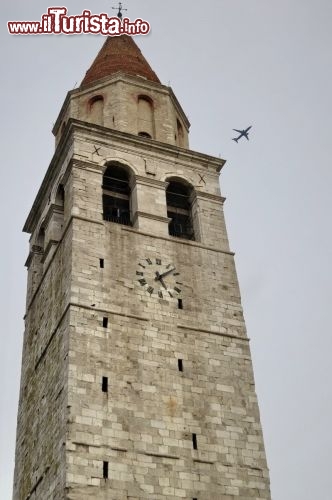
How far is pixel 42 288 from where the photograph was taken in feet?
88.3

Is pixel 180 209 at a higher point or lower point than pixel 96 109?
lower

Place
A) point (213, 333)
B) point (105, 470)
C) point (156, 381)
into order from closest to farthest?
point (105, 470), point (156, 381), point (213, 333)

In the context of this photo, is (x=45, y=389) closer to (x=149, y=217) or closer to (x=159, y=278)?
(x=159, y=278)

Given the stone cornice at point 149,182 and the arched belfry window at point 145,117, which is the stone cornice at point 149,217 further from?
the arched belfry window at point 145,117

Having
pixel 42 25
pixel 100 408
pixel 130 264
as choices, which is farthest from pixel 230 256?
pixel 42 25

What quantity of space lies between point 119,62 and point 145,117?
15.2ft

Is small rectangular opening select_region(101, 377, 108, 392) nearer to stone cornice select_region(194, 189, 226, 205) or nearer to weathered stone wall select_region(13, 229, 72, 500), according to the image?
weathered stone wall select_region(13, 229, 72, 500)

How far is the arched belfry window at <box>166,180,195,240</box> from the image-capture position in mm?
27859

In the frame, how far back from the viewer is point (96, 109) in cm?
3194

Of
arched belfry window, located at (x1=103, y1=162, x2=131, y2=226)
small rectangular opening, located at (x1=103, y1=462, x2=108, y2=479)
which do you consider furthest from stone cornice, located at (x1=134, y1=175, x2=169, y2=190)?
small rectangular opening, located at (x1=103, y1=462, x2=108, y2=479)

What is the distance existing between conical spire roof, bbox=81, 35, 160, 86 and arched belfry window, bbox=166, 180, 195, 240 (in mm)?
7121

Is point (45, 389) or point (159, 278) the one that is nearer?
point (45, 389)

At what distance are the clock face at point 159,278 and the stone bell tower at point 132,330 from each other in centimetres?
5

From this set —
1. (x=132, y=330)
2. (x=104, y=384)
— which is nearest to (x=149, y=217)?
(x=132, y=330)
